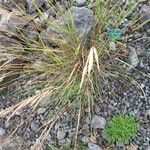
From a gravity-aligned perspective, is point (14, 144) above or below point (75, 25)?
below

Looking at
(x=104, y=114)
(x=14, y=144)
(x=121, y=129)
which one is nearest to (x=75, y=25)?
(x=104, y=114)

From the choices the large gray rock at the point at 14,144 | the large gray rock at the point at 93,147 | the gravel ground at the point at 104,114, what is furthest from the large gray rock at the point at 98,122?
the large gray rock at the point at 14,144

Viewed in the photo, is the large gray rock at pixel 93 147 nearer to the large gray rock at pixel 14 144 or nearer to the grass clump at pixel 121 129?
the grass clump at pixel 121 129

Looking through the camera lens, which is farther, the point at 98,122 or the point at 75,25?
the point at 75,25

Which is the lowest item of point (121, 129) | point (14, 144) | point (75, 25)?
point (14, 144)

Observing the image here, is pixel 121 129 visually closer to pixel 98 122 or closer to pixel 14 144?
pixel 98 122
